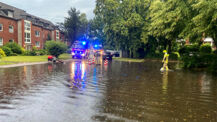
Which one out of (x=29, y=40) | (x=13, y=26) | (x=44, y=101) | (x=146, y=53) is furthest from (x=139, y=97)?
(x=29, y=40)

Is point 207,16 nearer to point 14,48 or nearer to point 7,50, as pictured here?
point 7,50

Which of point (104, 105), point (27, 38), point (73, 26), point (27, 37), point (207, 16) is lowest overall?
point (104, 105)

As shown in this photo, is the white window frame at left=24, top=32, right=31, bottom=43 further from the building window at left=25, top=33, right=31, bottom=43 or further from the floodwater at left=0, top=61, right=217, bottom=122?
the floodwater at left=0, top=61, right=217, bottom=122

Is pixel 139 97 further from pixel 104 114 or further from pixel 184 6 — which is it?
pixel 184 6

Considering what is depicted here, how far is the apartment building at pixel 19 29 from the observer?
38344 mm

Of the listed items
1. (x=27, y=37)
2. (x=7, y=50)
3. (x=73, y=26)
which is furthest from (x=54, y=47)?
(x=73, y=26)

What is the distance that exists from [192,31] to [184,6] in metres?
2.34

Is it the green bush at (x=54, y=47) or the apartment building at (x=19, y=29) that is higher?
the apartment building at (x=19, y=29)

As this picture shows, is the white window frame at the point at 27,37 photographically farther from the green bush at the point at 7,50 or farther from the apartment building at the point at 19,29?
the green bush at the point at 7,50

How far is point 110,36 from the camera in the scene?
3719cm

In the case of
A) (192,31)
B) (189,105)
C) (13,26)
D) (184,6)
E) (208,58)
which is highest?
(13,26)


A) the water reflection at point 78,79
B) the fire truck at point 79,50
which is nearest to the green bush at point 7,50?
the fire truck at point 79,50

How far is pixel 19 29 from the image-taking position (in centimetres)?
4266

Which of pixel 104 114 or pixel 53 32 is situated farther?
pixel 53 32
